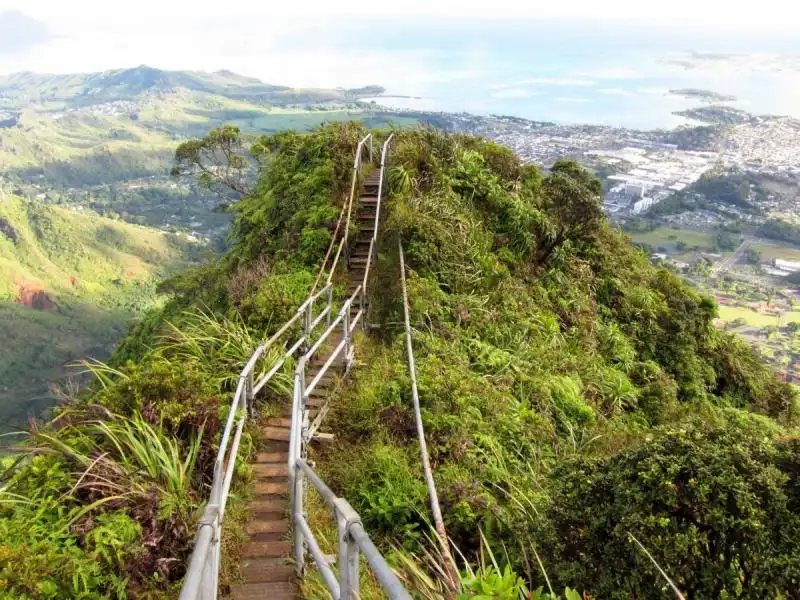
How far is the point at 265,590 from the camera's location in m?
3.81

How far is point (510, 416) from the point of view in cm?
631

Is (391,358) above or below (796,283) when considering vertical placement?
above

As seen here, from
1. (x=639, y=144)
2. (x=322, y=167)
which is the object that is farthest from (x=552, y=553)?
(x=639, y=144)

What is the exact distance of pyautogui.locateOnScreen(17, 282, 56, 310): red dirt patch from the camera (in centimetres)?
10962

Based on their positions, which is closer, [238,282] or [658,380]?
[658,380]

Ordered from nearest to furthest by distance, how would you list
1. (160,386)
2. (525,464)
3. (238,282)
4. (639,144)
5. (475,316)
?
(160,386)
(525,464)
(475,316)
(238,282)
(639,144)

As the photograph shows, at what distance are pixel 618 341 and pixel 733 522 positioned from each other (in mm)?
7972

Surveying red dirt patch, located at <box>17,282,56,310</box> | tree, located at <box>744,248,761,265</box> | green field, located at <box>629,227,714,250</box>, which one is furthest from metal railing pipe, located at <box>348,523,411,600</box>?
red dirt patch, located at <box>17,282,56,310</box>

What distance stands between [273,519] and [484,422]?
249 cm

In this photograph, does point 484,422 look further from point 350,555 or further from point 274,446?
point 350,555

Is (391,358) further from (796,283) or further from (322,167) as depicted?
(796,283)

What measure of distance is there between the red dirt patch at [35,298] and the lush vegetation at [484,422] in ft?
→ 380

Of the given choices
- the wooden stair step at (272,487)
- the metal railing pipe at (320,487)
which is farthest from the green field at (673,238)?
the metal railing pipe at (320,487)

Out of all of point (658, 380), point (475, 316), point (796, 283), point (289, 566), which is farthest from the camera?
point (796, 283)
